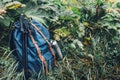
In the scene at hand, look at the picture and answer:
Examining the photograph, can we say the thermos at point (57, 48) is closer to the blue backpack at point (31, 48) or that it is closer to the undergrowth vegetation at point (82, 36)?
the blue backpack at point (31, 48)

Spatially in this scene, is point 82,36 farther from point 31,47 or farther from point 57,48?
point 31,47

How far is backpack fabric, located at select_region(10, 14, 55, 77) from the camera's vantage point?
416cm

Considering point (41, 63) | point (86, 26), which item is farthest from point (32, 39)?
point (86, 26)

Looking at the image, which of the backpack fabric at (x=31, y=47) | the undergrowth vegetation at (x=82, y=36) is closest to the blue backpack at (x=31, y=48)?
the backpack fabric at (x=31, y=47)

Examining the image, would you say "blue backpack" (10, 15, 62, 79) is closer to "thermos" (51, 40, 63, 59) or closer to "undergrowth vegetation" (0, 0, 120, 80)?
"thermos" (51, 40, 63, 59)

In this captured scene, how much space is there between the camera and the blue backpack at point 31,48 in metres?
4.14

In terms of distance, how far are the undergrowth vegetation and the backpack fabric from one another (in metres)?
0.17

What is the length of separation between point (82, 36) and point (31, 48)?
1.04m

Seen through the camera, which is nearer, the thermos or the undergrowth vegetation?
the thermos

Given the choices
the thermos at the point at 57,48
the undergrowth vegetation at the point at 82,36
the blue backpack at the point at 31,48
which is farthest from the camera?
the undergrowth vegetation at the point at 82,36

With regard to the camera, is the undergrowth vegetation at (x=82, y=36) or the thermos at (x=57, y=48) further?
the undergrowth vegetation at (x=82, y=36)

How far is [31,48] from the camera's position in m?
4.17

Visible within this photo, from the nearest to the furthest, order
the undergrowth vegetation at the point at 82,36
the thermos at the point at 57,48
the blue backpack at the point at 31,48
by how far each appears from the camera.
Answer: the blue backpack at the point at 31,48, the thermos at the point at 57,48, the undergrowth vegetation at the point at 82,36

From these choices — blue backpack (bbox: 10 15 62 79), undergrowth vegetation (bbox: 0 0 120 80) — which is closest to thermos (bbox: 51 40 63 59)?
blue backpack (bbox: 10 15 62 79)
